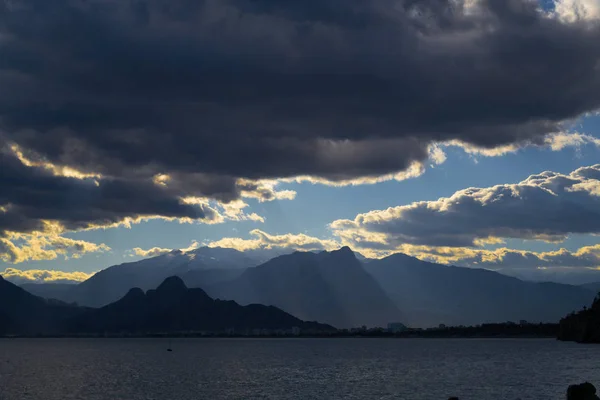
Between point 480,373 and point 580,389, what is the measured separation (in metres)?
92.2

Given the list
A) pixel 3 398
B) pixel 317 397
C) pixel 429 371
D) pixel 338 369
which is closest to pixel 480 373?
pixel 429 371

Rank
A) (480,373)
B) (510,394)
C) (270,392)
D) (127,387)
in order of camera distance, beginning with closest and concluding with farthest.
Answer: (510,394) < (270,392) < (127,387) < (480,373)

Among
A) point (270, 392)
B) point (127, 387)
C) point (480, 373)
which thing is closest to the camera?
point (270, 392)

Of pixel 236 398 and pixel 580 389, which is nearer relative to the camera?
pixel 580 389

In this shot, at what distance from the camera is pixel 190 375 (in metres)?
181

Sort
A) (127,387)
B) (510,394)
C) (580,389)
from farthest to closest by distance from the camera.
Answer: (127,387) < (510,394) < (580,389)

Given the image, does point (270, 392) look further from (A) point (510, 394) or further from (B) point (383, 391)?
(A) point (510, 394)

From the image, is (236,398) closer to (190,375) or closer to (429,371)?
(190,375)

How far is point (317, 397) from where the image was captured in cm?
12619

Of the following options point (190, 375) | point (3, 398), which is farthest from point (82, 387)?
point (190, 375)

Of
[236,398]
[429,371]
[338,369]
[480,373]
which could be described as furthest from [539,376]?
[236,398]

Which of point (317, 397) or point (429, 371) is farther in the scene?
point (429, 371)

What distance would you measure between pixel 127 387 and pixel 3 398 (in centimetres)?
2416

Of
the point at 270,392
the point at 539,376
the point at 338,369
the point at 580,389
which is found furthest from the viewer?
the point at 338,369
